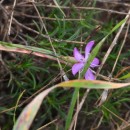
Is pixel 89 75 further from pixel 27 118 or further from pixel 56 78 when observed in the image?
pixel 27 118

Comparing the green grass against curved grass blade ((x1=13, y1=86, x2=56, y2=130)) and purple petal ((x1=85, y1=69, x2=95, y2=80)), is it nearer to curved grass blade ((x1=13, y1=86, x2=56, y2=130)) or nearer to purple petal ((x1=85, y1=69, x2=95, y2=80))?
purple petal ((x1=85, y1=69, x2=95, y2=80))

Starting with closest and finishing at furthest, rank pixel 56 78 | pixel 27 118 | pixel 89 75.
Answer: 1. pixel 27 118
2. pixel 89 75
3. pixel 56 78

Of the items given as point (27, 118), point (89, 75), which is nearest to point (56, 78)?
point (89, 75)

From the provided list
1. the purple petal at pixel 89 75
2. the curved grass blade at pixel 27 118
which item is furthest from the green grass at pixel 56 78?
the curved grass blade at pixel 27 118

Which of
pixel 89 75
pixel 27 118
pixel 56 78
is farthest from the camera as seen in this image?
pixel 56 78

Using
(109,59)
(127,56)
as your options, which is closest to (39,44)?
(109,59)

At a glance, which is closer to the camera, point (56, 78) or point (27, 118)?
point (27, 118)

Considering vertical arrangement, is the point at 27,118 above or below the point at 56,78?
above

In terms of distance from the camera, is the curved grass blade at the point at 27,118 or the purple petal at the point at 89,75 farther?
the purple petal at the point at 89,75

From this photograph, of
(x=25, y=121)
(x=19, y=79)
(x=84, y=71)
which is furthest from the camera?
(x=19, y=79)

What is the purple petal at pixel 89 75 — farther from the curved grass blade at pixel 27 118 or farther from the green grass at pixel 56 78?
the curved grass blade at pixel 27 118

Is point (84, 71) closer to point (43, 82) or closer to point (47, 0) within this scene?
point (43, 82)
